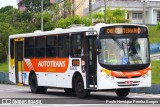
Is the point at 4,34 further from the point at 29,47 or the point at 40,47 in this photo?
the point at 40,47

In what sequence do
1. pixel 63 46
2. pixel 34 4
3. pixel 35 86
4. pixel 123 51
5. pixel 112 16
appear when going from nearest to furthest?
pixel 123 51, pixel 63 46, pixel 35 86, pixel 112 16, pixel 34 4

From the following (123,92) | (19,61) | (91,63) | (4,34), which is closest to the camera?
(91,63)

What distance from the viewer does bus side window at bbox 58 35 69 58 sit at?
2417cm

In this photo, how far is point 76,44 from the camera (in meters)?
23.3

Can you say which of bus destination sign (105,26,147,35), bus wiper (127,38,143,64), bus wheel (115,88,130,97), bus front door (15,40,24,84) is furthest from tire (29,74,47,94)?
bus wiper (127,38,143,64)

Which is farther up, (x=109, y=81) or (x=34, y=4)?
(x=34, y=4)

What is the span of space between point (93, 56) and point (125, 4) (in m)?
78.5

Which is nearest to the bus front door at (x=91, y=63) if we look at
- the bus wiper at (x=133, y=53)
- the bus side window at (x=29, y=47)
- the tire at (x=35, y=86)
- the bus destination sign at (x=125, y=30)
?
the bus destination sign at (x=125, y=30)

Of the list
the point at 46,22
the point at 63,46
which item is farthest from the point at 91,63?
the point at 46,22

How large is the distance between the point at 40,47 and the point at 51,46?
1367 millimetres

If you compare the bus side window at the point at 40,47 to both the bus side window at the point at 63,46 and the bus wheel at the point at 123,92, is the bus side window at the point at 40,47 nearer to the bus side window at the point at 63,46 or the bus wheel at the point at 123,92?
the bus side window at the point at 63,46

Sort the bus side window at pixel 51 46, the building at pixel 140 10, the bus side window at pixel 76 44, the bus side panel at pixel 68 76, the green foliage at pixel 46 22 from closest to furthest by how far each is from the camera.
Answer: the bus side window at pixel 76 44 < the bus side panel at pixel 68 76 < the bus side window at pixel 51 46 < the green foliage at pixel 46 22 < the building at pixel 140 10

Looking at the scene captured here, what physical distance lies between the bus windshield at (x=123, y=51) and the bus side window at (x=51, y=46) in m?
4.20

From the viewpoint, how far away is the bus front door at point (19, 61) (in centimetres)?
2935
